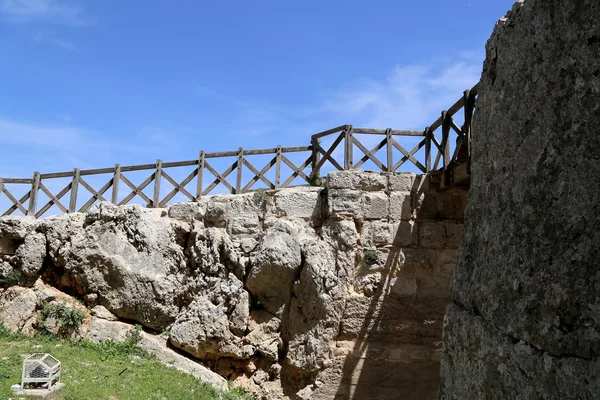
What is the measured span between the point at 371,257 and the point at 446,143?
262cm

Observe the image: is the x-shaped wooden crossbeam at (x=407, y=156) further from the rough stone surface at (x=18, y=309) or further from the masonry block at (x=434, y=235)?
the rough stone surface at (x=18, y=309)

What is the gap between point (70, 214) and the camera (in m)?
12.2

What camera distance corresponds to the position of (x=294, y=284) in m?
10.9

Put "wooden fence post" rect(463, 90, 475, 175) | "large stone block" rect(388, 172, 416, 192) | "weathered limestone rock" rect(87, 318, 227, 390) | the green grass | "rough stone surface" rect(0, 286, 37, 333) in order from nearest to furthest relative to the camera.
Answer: the green grass → "wooden fence post" rect(463, 90, 475, 175) → "weathered limestone rock" rect(87, 318, 227, 390) → "large stone block" rect(388, 172, 416, 192) → "rough stone surface" rect(0, 286, 37, 333)

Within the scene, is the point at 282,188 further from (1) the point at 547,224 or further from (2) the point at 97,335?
(1) the point at 547,224

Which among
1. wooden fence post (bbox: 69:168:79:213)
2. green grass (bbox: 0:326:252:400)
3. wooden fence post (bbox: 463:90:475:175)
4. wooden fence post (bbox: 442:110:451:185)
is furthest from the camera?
wooden fence post (bbox: 69:168:79:213)

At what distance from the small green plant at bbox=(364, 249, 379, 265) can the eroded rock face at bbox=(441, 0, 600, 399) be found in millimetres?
6729

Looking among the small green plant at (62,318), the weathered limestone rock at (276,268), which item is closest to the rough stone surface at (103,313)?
the small green plant at (62,318)

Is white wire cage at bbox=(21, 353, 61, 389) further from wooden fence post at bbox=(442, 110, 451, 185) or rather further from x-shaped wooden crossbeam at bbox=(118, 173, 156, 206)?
wooden fence post at bbox=(442, 110, 451, 185)

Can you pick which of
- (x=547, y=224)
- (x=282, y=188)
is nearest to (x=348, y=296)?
(x=282, y=188)

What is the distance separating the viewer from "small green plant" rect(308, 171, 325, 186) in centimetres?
1158

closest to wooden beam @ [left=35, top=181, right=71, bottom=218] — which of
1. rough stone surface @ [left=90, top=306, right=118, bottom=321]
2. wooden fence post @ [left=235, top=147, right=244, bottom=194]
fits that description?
rough stone surface @ [left=90, top=306, right=118, bottom=321]

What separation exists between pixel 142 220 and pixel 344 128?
185 inches

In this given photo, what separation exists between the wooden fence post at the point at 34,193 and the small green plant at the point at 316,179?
6.32 metres
